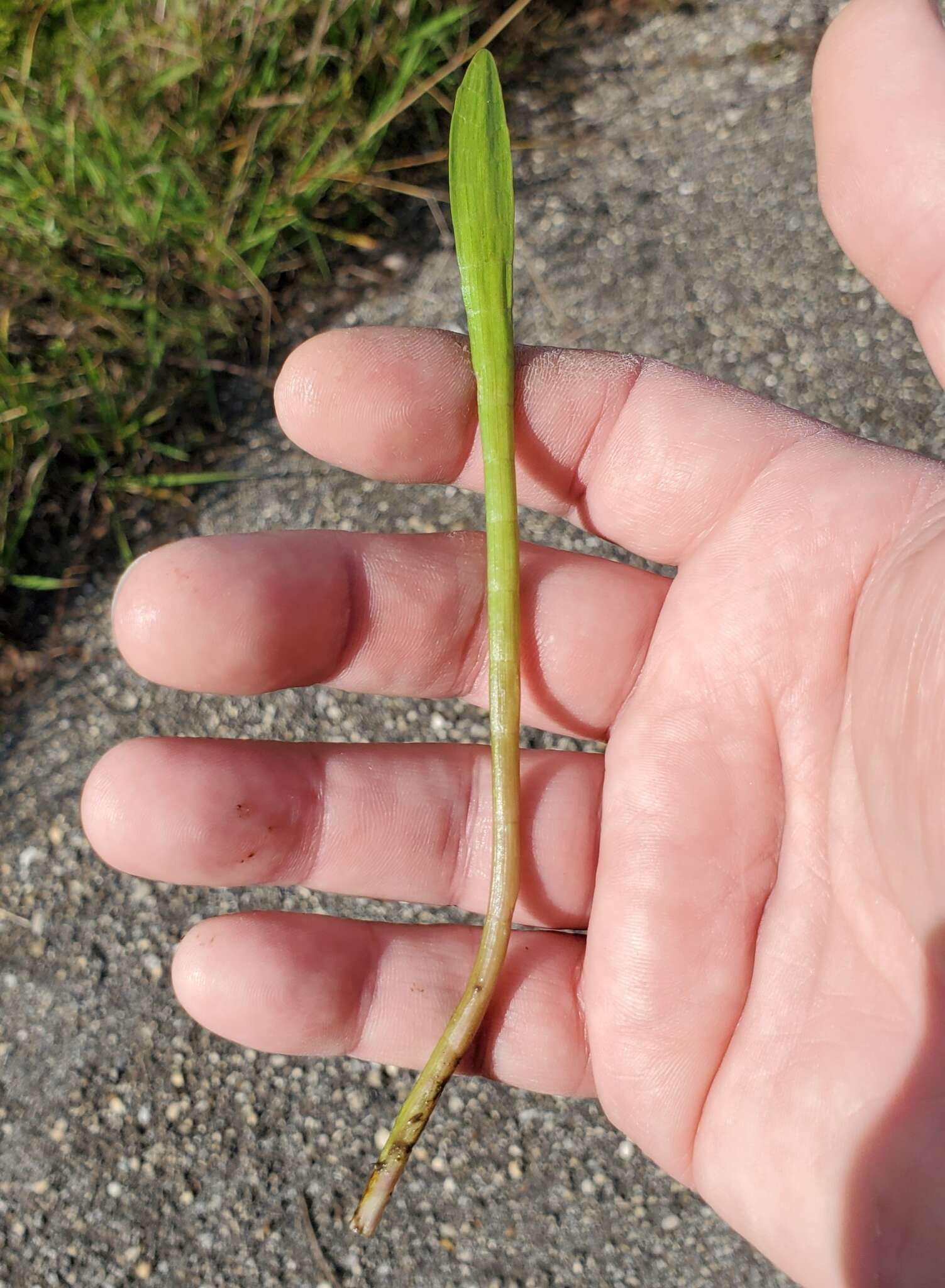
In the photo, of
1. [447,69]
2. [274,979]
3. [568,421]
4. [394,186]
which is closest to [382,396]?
[568,421]

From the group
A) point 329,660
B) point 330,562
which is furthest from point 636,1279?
point 330,562

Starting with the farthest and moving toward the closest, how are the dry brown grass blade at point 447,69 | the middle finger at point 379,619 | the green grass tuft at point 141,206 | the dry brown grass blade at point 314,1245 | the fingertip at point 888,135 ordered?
the dry brown grass blade at point 447,69, the green grass tuft at point 141,206, the dry brown grass blade at point 314,1245, the middle finger at point 379,619, the fingertip at point 888,135

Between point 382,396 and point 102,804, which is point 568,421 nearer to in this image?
point 382,396

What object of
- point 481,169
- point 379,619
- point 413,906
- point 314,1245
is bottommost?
point 314,1245

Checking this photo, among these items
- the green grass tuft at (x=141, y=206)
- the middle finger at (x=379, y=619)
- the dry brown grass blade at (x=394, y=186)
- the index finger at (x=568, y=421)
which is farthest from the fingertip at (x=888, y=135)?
the green grass tuft at (x=141, y=206)

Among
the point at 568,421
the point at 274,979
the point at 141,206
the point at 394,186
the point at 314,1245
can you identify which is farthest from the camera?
the point at 394,186

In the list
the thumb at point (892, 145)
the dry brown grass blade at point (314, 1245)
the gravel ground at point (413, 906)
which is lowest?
the dry brown grass blade at point (314, 1245)

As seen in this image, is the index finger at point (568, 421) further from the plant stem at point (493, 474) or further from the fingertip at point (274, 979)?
the fingertip at point (274, 979)
